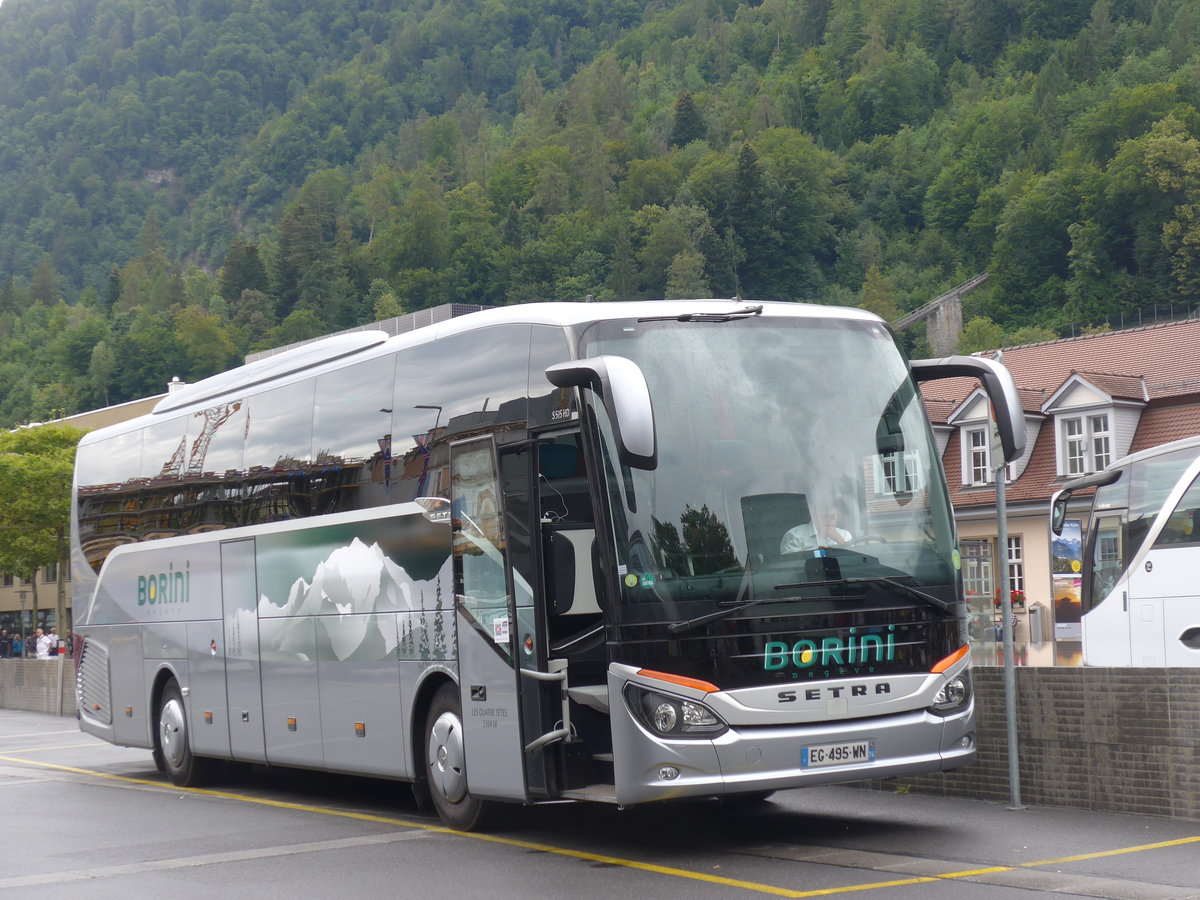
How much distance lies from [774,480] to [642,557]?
936 millimetres

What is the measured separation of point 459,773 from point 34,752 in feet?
40.5

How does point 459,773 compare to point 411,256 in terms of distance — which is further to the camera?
point 411,256

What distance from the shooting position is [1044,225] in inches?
4264

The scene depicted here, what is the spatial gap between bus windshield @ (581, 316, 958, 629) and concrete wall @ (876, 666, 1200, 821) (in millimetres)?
1800

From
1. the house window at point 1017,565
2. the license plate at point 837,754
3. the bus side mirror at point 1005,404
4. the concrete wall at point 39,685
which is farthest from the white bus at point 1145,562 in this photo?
the house window at point 1017,565

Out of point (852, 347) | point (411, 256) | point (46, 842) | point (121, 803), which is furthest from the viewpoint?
point (411, 256)

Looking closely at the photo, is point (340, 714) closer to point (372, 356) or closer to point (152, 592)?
point (372, 356)

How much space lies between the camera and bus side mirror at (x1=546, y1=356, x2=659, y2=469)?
8789 millimetres

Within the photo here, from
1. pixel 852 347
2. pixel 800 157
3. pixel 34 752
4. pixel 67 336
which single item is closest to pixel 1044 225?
pixel 800 157

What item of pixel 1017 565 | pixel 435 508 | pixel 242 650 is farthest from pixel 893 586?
pixel 1017 565

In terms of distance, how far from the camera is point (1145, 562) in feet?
70.2

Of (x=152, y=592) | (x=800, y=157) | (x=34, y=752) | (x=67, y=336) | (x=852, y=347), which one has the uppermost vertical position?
(x=800, y=157)

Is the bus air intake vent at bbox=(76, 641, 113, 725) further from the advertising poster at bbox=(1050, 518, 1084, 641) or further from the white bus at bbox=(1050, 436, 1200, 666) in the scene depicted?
the advertising poster at bbox=(1050, 518, 1084, 641)

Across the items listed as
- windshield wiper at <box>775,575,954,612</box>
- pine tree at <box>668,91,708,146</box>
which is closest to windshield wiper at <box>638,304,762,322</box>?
windshield wiper at <box>775,575,954,612</box>
